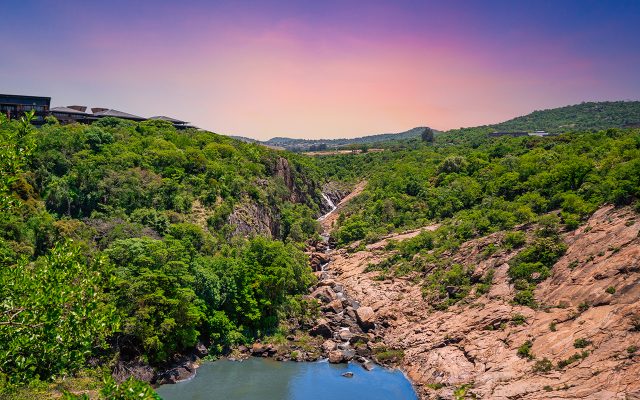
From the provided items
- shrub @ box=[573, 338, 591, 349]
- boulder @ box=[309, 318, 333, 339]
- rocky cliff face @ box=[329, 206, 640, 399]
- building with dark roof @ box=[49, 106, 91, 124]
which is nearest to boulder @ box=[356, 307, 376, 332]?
rocky cliff face @ box=[329, 206, 640, 399]

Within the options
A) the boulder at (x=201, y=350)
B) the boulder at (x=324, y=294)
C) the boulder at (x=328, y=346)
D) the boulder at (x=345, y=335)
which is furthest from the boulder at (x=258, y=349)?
the boulder at (x=324, y=294)

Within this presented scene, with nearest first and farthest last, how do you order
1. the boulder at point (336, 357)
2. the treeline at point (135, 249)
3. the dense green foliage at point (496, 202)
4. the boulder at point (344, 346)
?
the treeline at point (135, 249) < the boulder at point (336, 357) < the boulder at point (344, 346) < the dense green foliage at point (496, 202)

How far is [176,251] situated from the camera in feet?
139

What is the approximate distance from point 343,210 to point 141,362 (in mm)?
55772

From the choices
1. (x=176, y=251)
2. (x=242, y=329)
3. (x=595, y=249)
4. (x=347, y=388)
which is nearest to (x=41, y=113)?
(x=176, y=251)

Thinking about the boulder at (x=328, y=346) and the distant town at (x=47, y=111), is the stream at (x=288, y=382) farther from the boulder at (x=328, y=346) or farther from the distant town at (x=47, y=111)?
the distant town at (x=47, y=111)

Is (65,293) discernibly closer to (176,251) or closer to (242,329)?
(176,251)

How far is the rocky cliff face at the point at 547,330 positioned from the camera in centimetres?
3022

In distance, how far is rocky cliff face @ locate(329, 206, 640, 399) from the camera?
3022 centimetres

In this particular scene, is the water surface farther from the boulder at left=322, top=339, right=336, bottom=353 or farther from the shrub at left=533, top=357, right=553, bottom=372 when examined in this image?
the shrub at left=533, top=357, right=553, bottom=372

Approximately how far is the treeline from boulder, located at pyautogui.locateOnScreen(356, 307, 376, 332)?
5852 mm

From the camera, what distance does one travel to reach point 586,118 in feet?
553

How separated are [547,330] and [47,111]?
7893 centimetres

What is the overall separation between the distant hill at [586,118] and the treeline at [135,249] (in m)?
119
